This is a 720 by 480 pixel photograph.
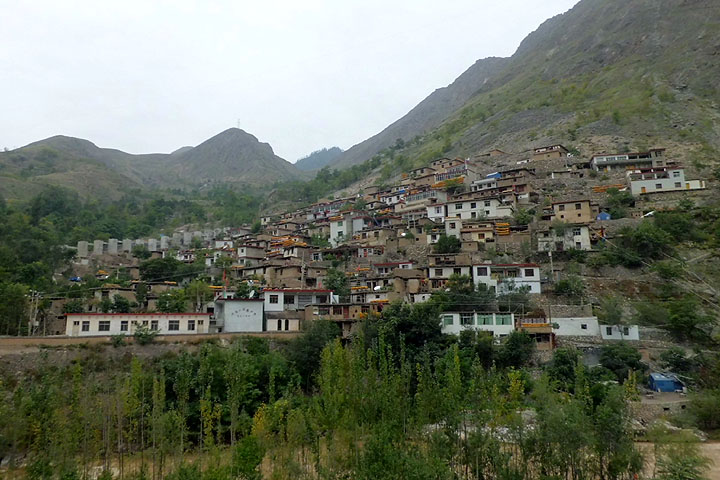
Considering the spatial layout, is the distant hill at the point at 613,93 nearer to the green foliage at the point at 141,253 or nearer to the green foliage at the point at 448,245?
the green foliage at the point at 448,245

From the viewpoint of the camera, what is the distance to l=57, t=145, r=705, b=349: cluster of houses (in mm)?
28562

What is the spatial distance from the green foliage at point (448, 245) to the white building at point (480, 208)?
21.7 ft

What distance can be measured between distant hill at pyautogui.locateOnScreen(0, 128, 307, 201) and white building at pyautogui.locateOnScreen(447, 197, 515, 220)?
66.3m

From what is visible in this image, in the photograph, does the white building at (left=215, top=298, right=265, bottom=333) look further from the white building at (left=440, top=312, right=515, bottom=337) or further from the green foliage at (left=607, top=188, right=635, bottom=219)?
the green foliage at (left=607, top=188, right=635, bottom=219)

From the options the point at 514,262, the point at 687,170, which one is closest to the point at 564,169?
the point at 687,170

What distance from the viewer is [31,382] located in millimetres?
23781

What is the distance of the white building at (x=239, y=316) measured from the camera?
97.9 ft

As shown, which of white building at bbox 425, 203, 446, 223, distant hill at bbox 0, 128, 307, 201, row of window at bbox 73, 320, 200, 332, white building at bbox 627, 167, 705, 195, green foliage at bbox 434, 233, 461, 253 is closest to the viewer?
row of window at bbox 73, 320, 200, 332

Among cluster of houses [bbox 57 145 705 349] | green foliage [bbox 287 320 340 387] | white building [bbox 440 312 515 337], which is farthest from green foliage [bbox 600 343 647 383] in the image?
green foliage [bbox 287 320 340 387]

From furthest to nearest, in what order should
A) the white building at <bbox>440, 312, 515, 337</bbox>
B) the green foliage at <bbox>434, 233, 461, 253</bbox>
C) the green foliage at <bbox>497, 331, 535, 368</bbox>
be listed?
the green foliage at <bbox>434, 233, 461, 253</bbox>, the white building at <bbox>440, 312, 515, 337</bbox>, the green foliage at <bbox>497, 331, 535, 368</bbox>

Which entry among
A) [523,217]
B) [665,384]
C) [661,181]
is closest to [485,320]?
[665,384]

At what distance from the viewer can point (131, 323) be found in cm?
2805

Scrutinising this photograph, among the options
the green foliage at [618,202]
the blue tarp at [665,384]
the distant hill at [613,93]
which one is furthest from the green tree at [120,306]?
the distant hill at [613,93]

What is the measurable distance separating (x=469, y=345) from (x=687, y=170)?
32.1 metres
